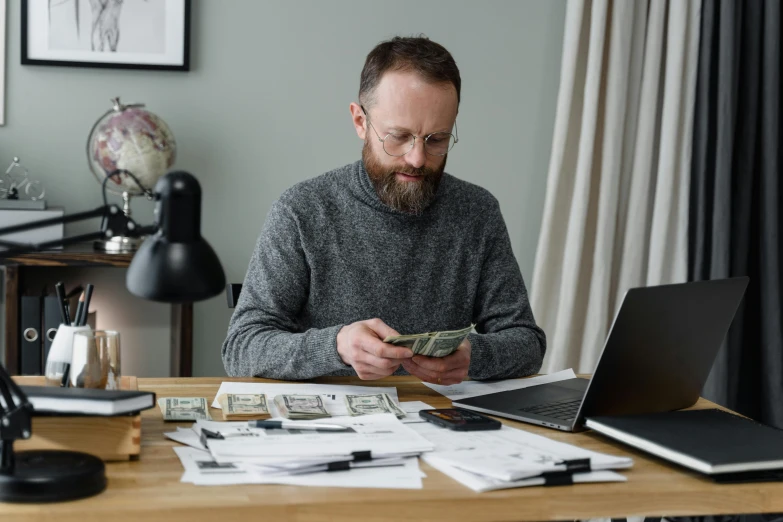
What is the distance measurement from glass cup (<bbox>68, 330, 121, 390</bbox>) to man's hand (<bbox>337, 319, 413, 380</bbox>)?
1.37ft

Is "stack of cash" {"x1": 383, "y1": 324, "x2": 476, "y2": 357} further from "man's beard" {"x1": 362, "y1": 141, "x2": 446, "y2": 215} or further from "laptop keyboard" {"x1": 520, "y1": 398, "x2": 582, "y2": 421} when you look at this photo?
"man's beard" {"x1": 362, "y1": 141, "x2": 446, "y2": 215}

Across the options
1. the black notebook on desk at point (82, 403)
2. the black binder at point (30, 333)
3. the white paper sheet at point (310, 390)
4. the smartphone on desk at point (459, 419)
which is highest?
the black notebook on desk at point (82, 403)

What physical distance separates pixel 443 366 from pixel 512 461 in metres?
0.42

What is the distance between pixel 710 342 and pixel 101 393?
0.97 metres

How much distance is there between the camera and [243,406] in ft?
4.60

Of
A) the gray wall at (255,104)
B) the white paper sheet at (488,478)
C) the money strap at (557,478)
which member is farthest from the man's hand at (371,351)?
the gray wall at (255,104)

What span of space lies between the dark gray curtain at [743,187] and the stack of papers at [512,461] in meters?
1.96

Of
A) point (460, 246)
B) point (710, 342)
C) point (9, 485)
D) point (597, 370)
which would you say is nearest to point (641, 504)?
point (597, 370)

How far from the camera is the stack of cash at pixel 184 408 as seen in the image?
1348 millimetres

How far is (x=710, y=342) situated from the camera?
1.50 m

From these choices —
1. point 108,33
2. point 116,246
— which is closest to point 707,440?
point 116,246

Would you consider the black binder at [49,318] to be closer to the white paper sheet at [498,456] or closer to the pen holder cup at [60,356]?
the pen holder cup at [60,356]

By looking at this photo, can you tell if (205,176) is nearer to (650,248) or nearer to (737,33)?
(650,248)

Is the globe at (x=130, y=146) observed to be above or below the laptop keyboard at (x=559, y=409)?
above
